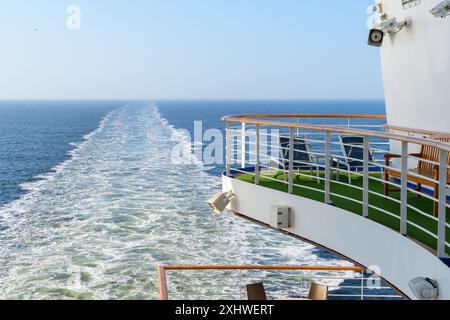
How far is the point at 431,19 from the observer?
23.3 feet

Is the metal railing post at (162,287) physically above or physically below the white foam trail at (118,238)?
above

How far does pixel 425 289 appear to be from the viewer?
13.3 ft

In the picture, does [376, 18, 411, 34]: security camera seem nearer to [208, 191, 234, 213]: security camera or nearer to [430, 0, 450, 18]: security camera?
[430, 0, 450, 18]: security camera

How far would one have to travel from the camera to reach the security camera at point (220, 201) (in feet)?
24.1

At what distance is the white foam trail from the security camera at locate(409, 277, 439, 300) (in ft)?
27.0

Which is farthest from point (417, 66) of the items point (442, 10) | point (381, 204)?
point (381, 204)

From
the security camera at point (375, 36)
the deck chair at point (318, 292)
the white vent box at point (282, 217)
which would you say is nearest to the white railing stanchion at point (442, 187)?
the deck chair at point (318, 292)

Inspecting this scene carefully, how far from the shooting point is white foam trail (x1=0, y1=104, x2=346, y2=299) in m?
12.8

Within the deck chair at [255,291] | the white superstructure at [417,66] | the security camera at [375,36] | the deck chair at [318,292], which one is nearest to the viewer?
the deck chair at [255,291]

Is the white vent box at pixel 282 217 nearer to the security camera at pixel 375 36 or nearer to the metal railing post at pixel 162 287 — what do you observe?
the metal railing post at pixel 162 287

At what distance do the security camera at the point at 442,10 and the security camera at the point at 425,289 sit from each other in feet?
11.0

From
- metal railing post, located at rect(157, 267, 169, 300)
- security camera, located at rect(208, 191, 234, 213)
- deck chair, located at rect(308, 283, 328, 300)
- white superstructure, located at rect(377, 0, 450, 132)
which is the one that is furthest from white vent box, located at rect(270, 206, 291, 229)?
white superstructure, located at rect(377, 0, 450, 132)

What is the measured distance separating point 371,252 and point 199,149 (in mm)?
34074
